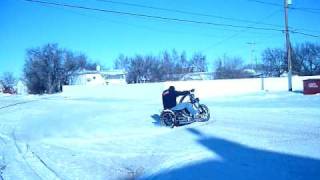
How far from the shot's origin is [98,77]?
330 feet

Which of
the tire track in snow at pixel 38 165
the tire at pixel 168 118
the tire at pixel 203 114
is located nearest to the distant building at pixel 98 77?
the tire at pixel 203 114

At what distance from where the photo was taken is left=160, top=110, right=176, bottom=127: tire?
15031 millimetres

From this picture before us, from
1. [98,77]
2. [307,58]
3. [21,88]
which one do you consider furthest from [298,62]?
[21,88]

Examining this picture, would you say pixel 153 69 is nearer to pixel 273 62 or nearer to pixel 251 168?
pixel 273 62

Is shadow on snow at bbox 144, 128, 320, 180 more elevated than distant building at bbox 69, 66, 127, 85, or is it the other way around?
distant building at bbox 69, 66, 127, 85

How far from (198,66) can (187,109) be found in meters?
109

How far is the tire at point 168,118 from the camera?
15.0 meters

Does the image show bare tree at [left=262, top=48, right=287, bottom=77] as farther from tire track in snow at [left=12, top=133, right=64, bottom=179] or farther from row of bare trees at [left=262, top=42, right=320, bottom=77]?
tire track in snow at [left=12, top=133, right=64, bottom=179]

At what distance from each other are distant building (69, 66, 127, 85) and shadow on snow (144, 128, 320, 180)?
88.2 m

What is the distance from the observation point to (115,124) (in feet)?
56.5

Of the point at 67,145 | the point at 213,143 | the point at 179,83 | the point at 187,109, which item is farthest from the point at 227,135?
the point at 179,83

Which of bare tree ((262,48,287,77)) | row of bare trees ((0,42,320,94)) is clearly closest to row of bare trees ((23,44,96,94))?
row of bare trees ((0,42,320,94))

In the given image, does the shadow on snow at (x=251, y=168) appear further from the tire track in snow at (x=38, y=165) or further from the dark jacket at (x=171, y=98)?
the dark jacket at (x=171, y=98)

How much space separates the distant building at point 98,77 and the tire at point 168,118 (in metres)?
81.3
